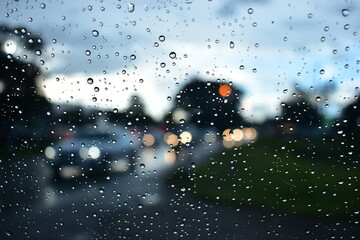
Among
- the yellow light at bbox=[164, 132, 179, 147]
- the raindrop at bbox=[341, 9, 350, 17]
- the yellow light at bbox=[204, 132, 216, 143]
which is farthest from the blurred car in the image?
the raindrop at bbox=[341, 9, 350, 17]

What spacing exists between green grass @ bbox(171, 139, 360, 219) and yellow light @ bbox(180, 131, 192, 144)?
5.6 inches

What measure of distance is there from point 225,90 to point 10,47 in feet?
3.26

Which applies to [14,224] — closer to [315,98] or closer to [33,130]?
[33,130]

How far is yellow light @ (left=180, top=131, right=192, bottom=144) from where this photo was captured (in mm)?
1408

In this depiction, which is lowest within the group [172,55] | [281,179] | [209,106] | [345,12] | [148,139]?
[281,179]

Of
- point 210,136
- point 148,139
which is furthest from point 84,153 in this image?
point 210,136

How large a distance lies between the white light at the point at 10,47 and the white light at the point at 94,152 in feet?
1.90

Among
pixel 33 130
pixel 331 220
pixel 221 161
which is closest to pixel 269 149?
pixel 221 161

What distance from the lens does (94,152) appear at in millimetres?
1440

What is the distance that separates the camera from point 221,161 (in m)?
1.46

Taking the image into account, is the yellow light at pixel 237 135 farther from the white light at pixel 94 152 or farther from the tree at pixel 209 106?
the white light at pixel 94 152

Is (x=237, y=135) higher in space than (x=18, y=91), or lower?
lower

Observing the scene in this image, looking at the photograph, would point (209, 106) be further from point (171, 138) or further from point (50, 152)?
point (50, 152)

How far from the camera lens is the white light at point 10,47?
4.83 ft
